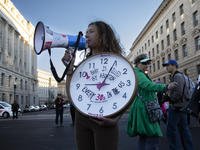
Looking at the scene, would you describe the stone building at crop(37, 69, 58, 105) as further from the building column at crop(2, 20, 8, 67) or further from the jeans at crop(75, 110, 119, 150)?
the jeans at crop(75, 110, 119, 150)

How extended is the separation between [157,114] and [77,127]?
1.31 metres

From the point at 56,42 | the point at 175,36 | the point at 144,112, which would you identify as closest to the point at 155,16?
the point at 175,36

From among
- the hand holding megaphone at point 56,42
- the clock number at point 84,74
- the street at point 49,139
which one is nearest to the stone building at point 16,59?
the street at point 49,139

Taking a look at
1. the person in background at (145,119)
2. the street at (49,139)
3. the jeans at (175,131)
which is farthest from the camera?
the street at (49,139)

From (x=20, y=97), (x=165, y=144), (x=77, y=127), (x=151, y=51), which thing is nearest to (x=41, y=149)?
(x=165, y=144)

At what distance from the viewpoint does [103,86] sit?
62.6 inches

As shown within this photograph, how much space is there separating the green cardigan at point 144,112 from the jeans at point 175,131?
1.00 meters

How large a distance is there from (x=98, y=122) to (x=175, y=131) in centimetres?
248

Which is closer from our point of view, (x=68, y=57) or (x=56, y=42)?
(x=56, y=42)

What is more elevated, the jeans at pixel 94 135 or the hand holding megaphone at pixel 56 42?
the hand holding megaphone at pixel 56 42

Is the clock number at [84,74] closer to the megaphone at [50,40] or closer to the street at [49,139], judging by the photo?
the megaphone at [50,40]

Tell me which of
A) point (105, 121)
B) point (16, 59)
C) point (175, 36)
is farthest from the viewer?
point (16, 59)

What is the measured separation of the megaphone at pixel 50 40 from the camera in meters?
1.55

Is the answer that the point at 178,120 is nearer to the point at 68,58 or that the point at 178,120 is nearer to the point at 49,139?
the point at 68,58
